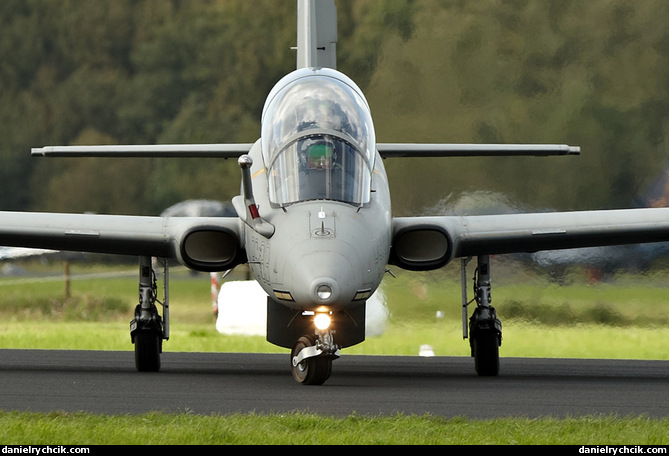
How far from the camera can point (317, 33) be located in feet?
60.2

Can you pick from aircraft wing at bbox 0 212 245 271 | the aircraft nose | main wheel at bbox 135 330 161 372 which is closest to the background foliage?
main wheel at bbox 135 330 161 372

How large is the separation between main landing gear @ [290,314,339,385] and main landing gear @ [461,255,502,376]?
124 inches

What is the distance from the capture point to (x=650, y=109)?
20688 mm

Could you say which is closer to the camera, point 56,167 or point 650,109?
point 650,109

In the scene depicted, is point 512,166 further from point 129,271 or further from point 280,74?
point 129,271

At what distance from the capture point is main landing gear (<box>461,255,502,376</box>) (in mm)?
16266

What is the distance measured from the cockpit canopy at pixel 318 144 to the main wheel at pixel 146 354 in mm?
3131

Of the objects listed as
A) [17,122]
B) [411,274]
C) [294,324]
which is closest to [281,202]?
[294,324]

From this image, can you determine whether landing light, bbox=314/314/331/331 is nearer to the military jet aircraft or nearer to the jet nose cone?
the military jet aircraft

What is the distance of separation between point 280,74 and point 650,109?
5.47 meters

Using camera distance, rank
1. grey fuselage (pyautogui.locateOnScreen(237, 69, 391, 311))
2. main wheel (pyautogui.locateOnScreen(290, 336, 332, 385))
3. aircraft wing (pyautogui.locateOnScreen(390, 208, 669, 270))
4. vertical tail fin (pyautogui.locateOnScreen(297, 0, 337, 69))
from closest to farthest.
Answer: grey fuselage (pyautogui.locateOnScreen(237, 69, 391, 311))
main wheel (pyautogui.locateOnScreen(290, 336, 332, 385))
aircraft wing (pyautogui.locateOnScreen(390, 208, 669, 270))
vertical tail fin (pyautogui.locateOnScreen(297, 0, 337, 69))

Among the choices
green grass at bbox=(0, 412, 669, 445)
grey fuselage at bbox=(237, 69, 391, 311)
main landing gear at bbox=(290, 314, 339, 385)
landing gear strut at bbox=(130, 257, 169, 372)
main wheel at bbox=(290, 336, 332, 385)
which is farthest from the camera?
landing gear strut at bbox=(130, 257, 169, 372)

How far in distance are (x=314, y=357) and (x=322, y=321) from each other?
15.1 inches

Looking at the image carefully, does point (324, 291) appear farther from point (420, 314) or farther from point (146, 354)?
point (420, 314)
